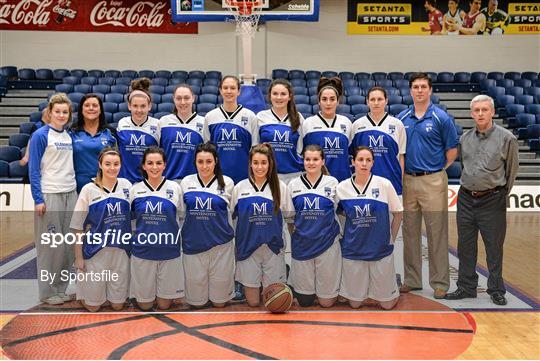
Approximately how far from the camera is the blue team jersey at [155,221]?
4.11m

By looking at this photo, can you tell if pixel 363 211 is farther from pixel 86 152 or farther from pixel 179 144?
pixel 86 152

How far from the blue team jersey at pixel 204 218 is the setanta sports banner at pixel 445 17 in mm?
11463

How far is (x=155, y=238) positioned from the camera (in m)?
4.11

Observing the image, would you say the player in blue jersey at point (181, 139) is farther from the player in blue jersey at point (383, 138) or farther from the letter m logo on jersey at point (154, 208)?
the player in blue jersey at point (383, 138)

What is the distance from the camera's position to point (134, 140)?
15.3ft

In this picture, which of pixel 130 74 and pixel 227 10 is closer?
pixel 227 10

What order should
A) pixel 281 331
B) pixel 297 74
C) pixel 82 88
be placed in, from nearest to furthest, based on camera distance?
pixel 281 331 → pixel 82 88 → pixel 297 74

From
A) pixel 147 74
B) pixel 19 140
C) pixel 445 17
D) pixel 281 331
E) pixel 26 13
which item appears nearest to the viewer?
pixel 281 331

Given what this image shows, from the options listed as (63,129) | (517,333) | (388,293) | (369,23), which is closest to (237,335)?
(388,293)

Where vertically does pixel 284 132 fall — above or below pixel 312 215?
above

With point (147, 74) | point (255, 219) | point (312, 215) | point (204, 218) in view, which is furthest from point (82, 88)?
point (312, 215)

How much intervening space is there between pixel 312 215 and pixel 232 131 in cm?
100

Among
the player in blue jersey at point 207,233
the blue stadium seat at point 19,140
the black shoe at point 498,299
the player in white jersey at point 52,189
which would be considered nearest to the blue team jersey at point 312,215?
the player in blue jersey at point 207,233

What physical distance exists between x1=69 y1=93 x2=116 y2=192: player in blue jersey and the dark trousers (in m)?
2.97
